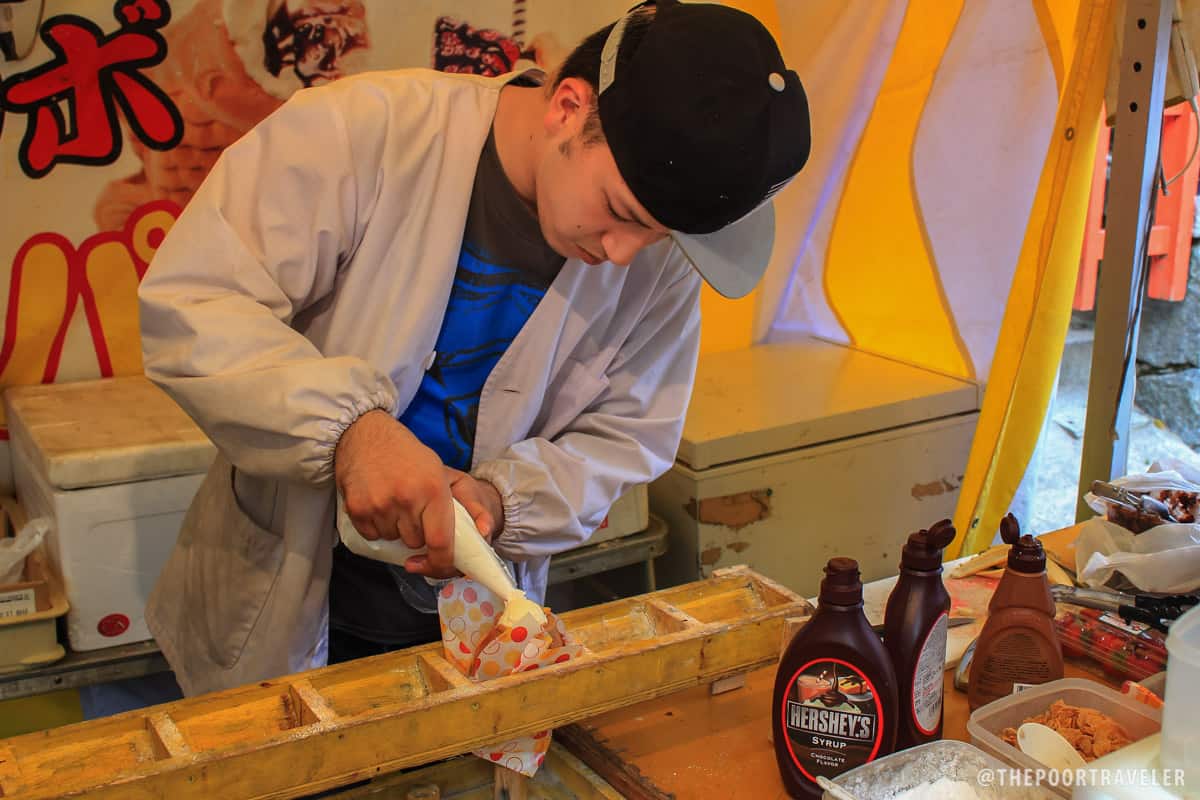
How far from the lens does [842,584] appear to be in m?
1.12

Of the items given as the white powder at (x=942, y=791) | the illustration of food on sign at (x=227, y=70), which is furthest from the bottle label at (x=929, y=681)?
the illustration of food on sign at (x=227, y=70)

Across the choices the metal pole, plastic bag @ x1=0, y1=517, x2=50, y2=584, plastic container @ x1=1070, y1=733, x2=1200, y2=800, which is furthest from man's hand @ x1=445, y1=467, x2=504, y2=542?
the metal pole

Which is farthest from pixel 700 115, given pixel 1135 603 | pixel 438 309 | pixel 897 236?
pixel 897 236

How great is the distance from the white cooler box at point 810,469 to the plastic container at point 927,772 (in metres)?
1.57

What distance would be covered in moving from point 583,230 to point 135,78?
1.69 meters

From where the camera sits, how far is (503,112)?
1.50 meters

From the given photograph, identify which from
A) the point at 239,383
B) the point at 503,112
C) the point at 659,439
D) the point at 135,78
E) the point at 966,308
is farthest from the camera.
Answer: the point at 966,308

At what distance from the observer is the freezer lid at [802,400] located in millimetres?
2732

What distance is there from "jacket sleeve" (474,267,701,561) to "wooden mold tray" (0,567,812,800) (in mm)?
203

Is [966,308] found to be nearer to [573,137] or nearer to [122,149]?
[573,137]

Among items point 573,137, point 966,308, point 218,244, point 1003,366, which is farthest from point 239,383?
point 966,308

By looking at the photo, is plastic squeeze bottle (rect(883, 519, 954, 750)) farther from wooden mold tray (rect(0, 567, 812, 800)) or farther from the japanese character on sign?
the japanese character on sign

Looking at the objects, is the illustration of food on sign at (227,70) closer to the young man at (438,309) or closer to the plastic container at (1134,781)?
the young man at (438,309)

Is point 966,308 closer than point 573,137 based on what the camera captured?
No
